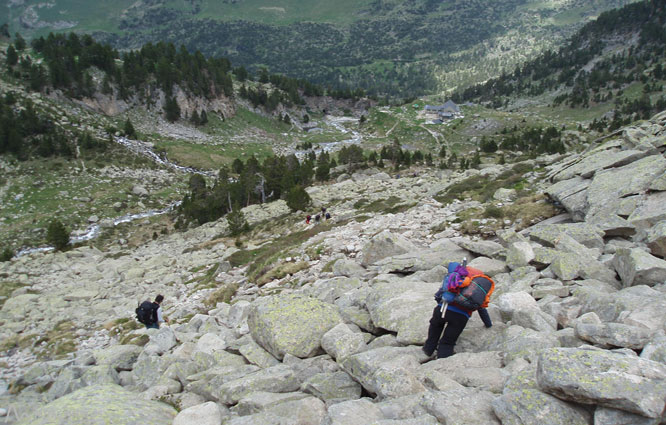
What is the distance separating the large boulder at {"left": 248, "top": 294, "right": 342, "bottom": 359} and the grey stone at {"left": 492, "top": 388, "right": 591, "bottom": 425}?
444cm

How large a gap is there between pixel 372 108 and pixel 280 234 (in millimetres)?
110262

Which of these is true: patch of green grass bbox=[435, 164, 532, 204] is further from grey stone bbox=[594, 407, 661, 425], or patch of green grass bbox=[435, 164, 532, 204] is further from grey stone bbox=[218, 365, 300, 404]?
grey stone bbox=[594, 407, 661, 425]

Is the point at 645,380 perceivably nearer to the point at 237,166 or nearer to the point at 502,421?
Result: the point at 502,421

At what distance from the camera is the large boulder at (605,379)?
3543 mm

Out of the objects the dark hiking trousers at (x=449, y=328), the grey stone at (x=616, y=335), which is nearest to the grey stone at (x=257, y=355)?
the dark hiking trousers at (x=449, y=328)

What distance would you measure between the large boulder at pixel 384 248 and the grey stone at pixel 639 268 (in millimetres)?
7062

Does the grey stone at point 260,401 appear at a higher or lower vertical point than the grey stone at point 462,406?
lower

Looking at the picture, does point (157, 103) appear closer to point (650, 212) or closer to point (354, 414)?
point (650, 212)

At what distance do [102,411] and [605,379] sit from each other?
7481 millimetres

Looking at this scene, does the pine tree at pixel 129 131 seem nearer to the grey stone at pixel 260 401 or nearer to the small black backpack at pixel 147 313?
the small black backpack at pixel 147 313

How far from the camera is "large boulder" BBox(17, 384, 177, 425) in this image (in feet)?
19.9

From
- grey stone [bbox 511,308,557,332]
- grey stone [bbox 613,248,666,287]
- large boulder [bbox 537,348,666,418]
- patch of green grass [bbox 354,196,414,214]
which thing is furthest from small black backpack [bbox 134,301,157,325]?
patch of green grass [bbox 354,196,414,214]

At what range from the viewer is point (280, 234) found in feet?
103

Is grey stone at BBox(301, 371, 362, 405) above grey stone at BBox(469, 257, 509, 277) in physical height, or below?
above
